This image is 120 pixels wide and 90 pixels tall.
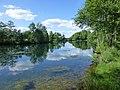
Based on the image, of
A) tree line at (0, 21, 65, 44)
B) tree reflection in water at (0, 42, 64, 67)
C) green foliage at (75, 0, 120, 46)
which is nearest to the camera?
green foliage at (75, 0, 120, 46)

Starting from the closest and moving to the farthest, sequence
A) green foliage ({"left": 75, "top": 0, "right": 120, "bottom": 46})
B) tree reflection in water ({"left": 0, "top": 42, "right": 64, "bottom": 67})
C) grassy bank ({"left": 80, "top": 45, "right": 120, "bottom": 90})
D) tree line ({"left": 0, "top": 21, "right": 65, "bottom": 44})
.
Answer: grassy bank ({"left": 80, "top": 45, "right": 120, "bottom": 90}), green foliage ({"left": 75, "top": 0, "right": 120, "bottom": 46}), tree reflection in water ({"left": 0, "top": 42, "right": 64, "bottom": 67}), tree line ({"left": 0, "top": 21, "right": 65, "bottom": 44})

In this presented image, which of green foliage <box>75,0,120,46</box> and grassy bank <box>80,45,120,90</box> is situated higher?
green foliage <box>75,0,120,46</box>

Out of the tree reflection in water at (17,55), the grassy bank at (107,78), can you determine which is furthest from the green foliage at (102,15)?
the tree reflection in water at (17,55)

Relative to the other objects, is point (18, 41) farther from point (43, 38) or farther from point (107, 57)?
point (107, 57)

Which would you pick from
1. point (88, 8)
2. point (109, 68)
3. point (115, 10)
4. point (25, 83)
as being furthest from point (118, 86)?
point (88, 8)

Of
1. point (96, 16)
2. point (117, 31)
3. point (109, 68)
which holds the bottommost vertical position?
point (109, 68)

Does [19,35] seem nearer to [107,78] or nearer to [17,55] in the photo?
[17,55]

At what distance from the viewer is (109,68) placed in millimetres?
19391

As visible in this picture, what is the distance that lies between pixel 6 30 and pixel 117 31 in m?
82.4

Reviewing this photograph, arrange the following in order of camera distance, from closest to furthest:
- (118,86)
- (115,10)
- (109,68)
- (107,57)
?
(118,86) → (109,68) → (107,57) → (115,10)

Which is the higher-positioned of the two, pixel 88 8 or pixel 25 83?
pixel 88 8

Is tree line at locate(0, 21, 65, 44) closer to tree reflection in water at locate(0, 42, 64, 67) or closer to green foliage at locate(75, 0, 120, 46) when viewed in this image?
tree reflection in water at locate(0, 42, 64, 67)

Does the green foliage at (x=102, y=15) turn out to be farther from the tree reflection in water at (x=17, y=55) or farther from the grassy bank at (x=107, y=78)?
the tree reflection in water at (x=17, y=55)

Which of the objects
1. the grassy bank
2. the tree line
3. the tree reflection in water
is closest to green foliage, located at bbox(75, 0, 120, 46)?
the grassy bank
